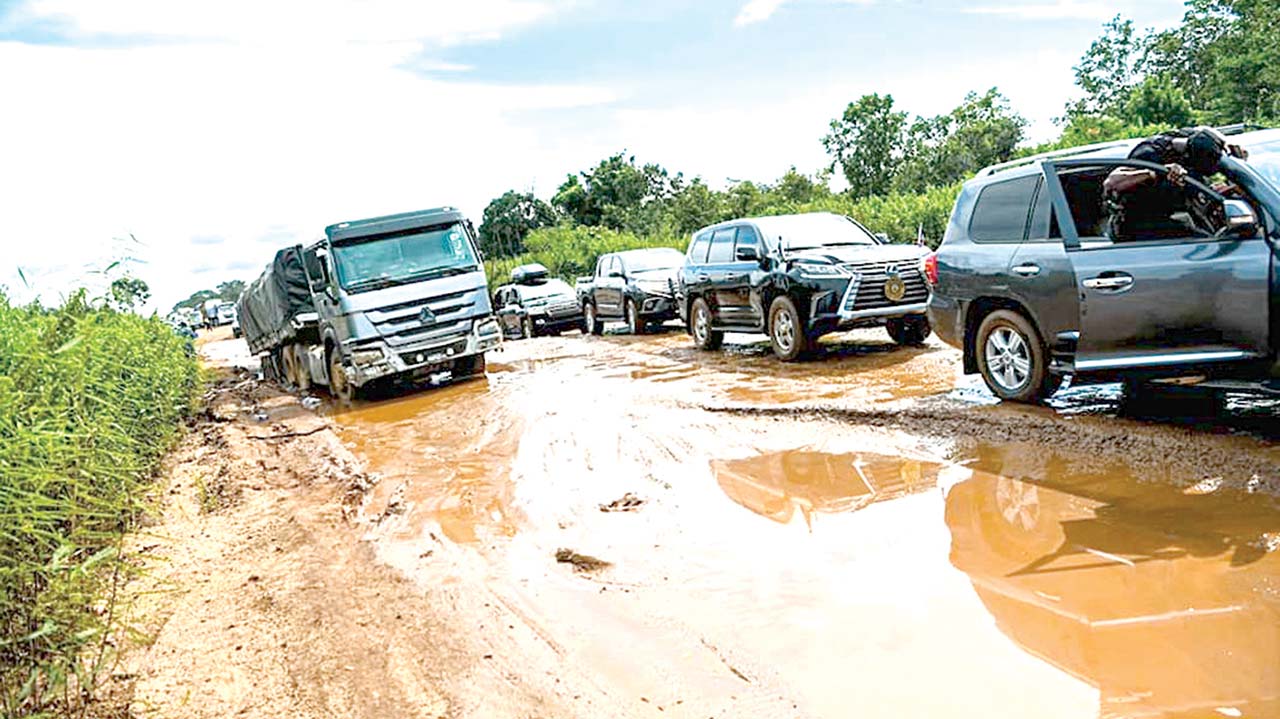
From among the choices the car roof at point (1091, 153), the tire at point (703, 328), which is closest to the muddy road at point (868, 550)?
the car roof at point (1091, 153)

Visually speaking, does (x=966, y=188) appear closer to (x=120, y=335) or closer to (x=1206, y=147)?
(x=1206, y=147)

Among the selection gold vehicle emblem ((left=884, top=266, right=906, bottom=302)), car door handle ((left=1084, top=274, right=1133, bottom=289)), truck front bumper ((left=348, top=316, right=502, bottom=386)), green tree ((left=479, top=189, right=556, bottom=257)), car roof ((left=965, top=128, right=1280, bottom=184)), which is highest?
green tree ((left=479, top=189, right=556, bottom=257))

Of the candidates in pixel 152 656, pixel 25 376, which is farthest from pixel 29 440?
pixel 25 376

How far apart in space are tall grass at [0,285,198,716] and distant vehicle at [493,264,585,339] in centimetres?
1305

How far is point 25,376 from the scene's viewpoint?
5746 mm

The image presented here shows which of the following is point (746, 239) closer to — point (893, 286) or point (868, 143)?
point (893, 286)

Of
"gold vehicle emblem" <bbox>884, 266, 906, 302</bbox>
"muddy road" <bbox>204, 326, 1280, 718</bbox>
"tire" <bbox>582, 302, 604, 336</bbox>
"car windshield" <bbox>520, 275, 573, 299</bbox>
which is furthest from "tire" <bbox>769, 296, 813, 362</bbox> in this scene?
"car windshield" <bbox>520, 275, 573, 299</bbox>

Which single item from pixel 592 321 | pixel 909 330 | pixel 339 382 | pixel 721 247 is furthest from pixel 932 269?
pixel 592 321

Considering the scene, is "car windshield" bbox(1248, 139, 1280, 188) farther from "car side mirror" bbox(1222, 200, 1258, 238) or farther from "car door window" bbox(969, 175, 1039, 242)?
"car door window" bbox(969, 175, 1039, 242)

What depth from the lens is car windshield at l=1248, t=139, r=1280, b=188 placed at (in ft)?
19.1

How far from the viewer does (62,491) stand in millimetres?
5098

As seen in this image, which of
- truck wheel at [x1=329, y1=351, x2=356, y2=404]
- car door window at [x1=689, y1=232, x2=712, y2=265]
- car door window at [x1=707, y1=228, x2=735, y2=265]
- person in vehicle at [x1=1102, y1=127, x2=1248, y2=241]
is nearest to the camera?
person in vehicle at [x1=1102, y1=127, x2=1248, y2=241]

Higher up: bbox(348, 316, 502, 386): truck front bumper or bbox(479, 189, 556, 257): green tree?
bbox(479, 189, 556, 257): green tree

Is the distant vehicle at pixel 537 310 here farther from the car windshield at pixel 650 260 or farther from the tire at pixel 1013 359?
the tire at pixel 1013 359
